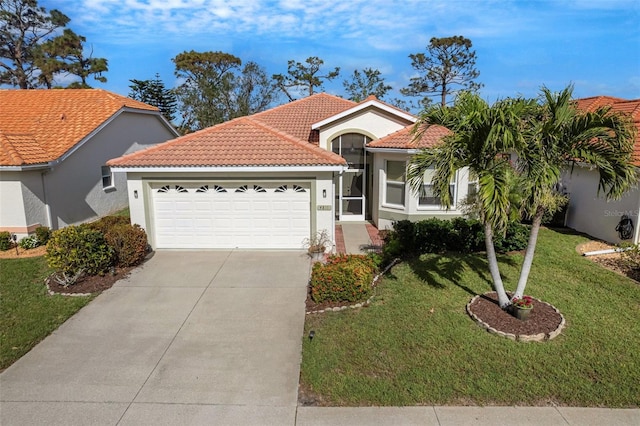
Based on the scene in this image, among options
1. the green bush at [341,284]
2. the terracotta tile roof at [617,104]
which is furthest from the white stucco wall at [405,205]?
the green bush at [341,284]

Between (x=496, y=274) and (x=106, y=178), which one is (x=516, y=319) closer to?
(x=496, y=274)

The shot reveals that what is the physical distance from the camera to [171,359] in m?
6.95

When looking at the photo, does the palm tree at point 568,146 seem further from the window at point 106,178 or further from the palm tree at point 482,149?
the window at point 106,178

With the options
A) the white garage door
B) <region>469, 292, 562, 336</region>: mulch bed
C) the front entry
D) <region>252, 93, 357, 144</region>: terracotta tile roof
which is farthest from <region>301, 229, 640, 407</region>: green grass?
<region>252, 93, 357, 144</region>: terracotta tile roof

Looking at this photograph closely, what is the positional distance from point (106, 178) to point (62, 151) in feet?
12.1

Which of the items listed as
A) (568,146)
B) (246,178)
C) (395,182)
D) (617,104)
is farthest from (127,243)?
(617,104)

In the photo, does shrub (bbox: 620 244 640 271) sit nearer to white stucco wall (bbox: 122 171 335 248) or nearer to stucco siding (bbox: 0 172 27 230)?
white stucco wall (bbox: 122 171 335 248)

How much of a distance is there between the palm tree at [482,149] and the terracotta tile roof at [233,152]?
4761 millimetres

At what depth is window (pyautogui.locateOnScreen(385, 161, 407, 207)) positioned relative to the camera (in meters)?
14.8

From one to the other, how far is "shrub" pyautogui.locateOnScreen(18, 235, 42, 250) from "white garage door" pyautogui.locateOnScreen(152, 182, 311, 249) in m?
4.38

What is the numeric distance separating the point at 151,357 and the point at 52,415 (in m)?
1.64

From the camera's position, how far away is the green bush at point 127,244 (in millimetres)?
11062

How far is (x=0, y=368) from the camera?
669cm

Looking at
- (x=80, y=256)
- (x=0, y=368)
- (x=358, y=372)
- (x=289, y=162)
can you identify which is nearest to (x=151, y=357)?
(x=0, y=368)
